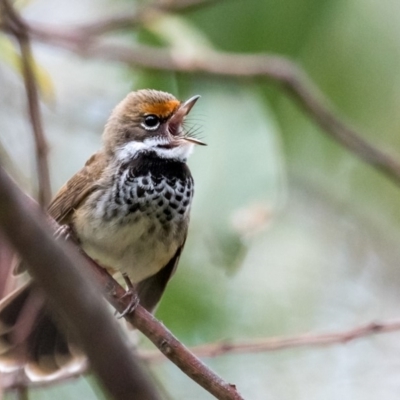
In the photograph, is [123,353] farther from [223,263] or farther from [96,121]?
[96,121]

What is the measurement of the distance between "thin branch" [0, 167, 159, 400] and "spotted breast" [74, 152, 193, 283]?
1.91 m

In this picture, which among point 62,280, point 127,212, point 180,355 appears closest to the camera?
point 62,280

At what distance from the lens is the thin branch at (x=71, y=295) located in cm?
128

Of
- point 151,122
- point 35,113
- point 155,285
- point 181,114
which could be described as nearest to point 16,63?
point 151,122

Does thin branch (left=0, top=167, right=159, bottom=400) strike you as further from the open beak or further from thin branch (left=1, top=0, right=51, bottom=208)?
the open beak

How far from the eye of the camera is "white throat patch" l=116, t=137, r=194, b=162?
11.5ft

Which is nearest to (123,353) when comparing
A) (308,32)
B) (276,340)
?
(276,340)

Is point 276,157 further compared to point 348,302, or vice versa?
point 348,302

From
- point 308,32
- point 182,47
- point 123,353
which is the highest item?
point 308,32

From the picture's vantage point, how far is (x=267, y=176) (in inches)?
147

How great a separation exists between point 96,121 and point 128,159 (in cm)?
165

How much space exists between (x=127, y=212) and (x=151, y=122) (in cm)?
53

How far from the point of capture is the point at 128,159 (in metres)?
3.47

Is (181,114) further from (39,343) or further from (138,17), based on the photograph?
(39,343)
